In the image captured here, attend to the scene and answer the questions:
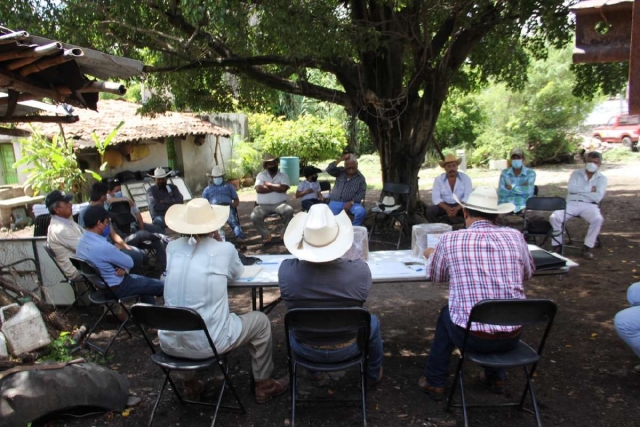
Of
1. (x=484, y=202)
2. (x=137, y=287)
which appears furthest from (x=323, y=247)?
(x=137, y=287)

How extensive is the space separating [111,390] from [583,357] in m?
3.68

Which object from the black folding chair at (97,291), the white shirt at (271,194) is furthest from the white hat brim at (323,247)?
the white shirt at (271,194)

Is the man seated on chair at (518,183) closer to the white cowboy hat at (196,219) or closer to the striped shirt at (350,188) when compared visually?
the striped shirt at (350,188)

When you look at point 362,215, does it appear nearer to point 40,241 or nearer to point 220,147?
point 40,241

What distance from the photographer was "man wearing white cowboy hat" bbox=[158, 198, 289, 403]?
10.3 ft

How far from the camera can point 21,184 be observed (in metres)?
13.7

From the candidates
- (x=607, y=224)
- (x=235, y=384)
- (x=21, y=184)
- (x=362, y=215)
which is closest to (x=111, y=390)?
(x=235, y=384)

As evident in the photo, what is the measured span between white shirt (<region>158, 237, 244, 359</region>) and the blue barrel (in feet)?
49.0

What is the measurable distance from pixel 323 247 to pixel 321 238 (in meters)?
0.06

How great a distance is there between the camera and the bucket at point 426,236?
3904 mm

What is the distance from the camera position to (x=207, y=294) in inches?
124

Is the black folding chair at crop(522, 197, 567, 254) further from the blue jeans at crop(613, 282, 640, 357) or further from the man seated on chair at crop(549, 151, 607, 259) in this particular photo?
the blue jeans at crop(613, 282, 640, 357)

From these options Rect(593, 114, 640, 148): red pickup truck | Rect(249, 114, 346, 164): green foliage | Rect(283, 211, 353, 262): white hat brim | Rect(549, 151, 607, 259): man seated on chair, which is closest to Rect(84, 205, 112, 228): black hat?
Rect(283, 211, 353, 262): white hat brim

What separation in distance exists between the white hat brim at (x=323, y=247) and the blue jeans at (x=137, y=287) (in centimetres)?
184
